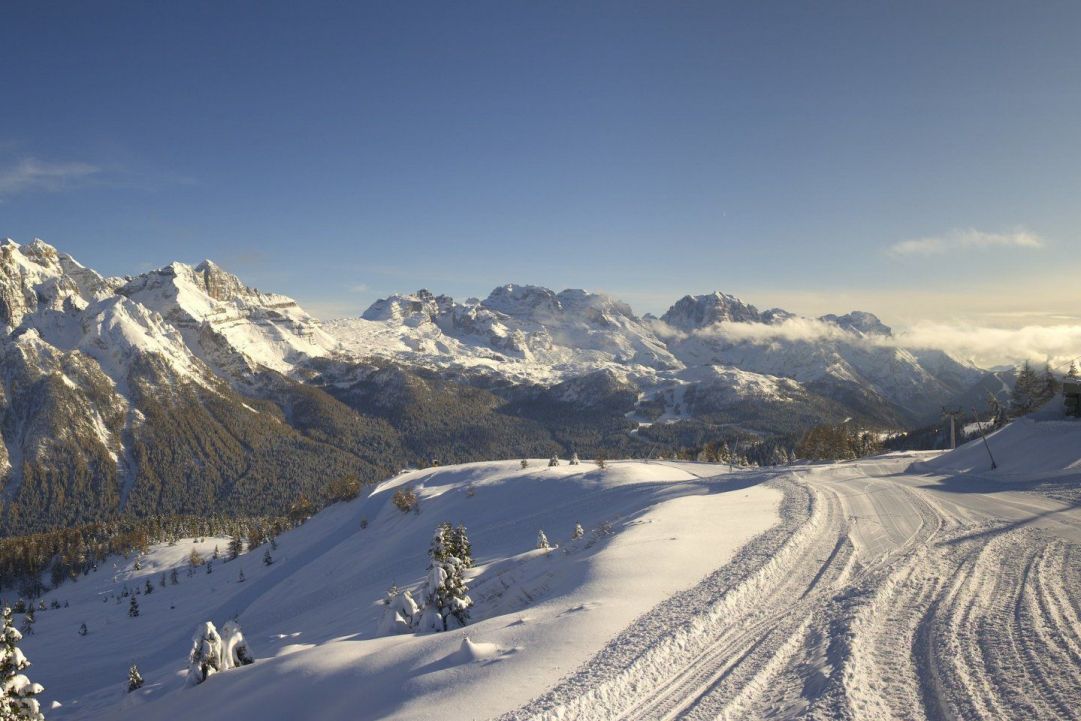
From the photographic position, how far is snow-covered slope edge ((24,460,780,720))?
13016mm

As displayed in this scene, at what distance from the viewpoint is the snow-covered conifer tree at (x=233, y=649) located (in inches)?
822

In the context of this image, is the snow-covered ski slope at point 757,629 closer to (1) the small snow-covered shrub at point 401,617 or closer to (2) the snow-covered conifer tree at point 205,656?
(2) the snow-covered conifer tree at point 205,656

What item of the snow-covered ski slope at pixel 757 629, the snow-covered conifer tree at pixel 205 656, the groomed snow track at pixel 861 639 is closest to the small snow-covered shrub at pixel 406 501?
the snow-covered ski slope at pixel 757 629

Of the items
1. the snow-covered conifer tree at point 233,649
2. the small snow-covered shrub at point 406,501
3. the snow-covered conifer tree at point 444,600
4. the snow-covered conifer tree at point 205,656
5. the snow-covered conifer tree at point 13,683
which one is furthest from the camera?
the small snow-covered shrub at point 406,501

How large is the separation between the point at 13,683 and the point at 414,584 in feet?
79.3

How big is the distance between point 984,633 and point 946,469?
4099cm

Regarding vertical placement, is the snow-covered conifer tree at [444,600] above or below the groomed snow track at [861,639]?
below

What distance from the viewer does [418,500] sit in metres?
78.3

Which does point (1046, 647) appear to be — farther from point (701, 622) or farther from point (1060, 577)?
point (701, 622)

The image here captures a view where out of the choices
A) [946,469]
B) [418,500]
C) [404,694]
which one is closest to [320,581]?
[418,500]

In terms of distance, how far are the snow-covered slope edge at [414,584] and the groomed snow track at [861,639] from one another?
145 centimetres

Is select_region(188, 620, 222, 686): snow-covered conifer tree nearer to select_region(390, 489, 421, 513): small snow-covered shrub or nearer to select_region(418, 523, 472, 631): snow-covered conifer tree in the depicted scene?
select_region(418, 523, 472, 631): snow-covered conifer tree

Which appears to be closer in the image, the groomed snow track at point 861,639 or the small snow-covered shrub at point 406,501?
the groomed snow track at point 861,639

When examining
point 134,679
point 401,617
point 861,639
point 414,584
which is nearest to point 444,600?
point 401,617
